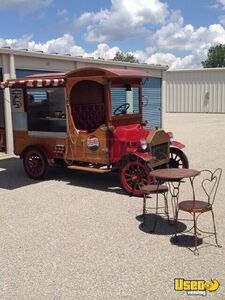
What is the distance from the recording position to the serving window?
8305 millimetres

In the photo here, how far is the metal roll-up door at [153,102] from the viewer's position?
1769cm

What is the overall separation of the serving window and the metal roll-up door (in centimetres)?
933

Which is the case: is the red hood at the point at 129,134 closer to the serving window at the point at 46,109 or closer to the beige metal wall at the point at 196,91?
the serving window at the point at 46,109

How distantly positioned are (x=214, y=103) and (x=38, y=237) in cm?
2534

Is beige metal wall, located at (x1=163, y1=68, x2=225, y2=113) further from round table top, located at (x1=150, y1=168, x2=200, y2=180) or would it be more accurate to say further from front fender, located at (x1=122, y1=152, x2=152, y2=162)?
round table top, located at (x1=150, y1=168, x2=200, y2=180)

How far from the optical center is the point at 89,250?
482cm

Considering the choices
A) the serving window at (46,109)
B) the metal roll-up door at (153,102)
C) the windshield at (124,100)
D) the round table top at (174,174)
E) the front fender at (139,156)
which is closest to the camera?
the round table top at (174,174)

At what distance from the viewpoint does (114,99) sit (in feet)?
26.4

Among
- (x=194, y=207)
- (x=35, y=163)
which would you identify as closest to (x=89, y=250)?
(x=194, y=207)

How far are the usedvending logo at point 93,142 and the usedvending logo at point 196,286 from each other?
409cm

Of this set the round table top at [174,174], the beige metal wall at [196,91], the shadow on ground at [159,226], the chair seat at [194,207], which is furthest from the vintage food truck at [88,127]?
the beige metal wall at [196,91]

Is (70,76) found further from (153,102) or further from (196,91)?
(196,91)

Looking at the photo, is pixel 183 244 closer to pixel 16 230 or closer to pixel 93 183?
pixel 16 230

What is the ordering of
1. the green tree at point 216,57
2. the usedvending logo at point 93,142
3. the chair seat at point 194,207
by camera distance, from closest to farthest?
the chair seat at point 194,207, the usedvending logo at point 93,142, the green tree at point 216,57
